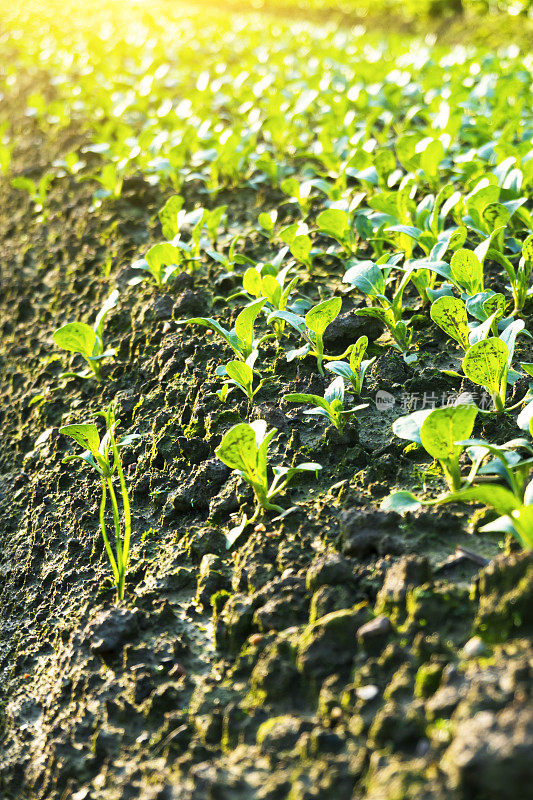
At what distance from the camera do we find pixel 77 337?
2.56 meters

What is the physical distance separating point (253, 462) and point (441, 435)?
1.46 feet

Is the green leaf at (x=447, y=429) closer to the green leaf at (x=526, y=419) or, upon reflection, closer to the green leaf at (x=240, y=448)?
the green leaf at (x=526, y=419)

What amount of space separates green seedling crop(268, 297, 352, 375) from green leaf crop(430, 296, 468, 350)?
27 centimetres

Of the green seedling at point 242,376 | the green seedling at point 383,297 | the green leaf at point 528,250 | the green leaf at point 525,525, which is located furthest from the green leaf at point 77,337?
the green leaf at point 525,525

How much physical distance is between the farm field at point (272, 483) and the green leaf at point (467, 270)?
1cm

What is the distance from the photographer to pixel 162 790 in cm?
132

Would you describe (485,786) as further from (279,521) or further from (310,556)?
(279,521)

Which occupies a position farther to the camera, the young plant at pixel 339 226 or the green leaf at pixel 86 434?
the young plant at pixel 339 226

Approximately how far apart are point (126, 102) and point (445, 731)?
17.8 ft

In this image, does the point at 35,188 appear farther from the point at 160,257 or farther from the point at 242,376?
the point at 242,376

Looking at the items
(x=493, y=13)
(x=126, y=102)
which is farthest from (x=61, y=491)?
(x=493, y=13)

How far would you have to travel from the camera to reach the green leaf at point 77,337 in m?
2.52

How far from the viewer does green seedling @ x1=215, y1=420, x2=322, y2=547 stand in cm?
172

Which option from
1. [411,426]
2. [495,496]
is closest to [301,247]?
[411,426]
